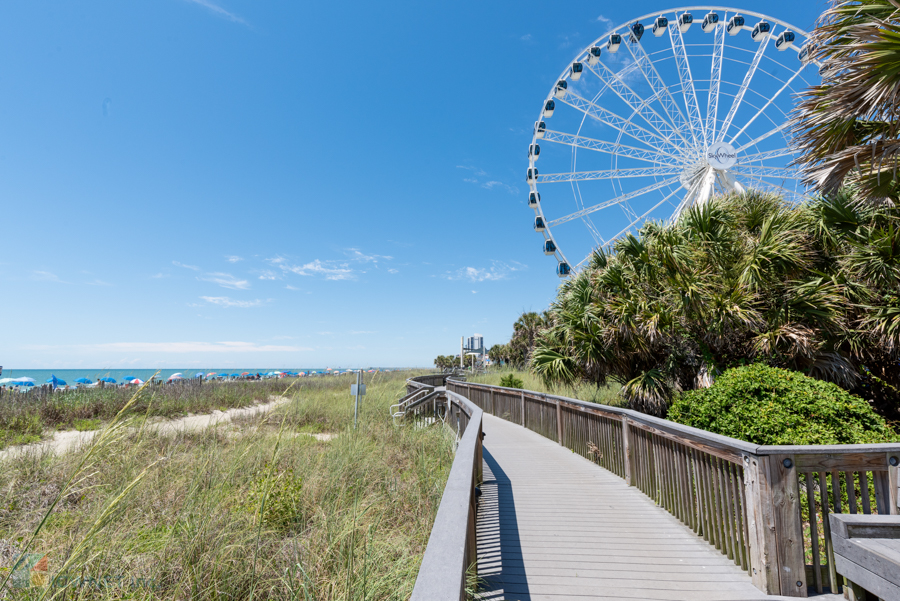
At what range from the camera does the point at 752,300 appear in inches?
342

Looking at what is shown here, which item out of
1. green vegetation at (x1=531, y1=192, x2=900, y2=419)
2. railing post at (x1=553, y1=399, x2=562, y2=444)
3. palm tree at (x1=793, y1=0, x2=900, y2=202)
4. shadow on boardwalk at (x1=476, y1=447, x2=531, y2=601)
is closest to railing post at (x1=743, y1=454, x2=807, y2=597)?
shadow on boardwalk at (x1=476, y1=447, x2=531, y2=601)

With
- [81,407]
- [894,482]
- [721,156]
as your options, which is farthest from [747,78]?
[81,407]

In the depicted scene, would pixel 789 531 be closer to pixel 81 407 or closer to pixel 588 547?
pixel 588 547

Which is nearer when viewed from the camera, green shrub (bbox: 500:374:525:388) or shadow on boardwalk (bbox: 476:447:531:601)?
shadow on boardwalk (bbox: 476:447:531:601)

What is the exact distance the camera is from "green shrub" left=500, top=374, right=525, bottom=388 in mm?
18547

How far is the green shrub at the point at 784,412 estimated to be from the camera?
531cm

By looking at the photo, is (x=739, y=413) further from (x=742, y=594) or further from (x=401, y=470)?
(x=401, y=470)

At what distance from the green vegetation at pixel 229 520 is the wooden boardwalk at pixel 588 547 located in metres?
0.77

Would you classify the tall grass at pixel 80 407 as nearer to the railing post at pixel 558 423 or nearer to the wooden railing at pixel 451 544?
the railing post at pixel 558 423

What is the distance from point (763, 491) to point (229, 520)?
13.5 ft

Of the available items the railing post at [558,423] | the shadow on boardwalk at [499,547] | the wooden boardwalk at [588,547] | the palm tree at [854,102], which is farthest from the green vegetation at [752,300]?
the shadow on boardwalk at [499,547]

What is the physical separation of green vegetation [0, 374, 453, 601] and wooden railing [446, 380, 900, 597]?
2577 mm

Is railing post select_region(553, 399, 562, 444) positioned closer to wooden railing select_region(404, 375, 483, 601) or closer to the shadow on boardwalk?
the shadow on boardwalk

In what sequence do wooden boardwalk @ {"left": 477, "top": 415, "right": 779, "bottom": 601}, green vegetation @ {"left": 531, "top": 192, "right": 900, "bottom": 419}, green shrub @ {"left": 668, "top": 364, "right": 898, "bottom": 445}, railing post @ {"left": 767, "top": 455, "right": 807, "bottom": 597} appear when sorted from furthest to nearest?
green vegetation @ {"left": 531, "top": 192, "right": 900, "bottom": 419} < green shrub @ {"left": 668, "top": 364, "right": 898, "bottom": 445} < wooden boardwalk @ {"left": 477, "top": 415, "right": 779, "bottom": 601} < railing post @ {"left": 767, "top": 455, "right": 807, "bottom": 597}
